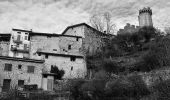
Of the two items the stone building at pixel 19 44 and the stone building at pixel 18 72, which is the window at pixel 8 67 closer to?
the stone building at pixel 18 72

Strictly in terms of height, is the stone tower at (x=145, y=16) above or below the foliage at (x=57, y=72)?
above

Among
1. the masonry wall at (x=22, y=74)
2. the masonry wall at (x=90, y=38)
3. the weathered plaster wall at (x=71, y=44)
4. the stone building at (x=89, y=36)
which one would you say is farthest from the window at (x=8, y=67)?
the stone building at (x=89, y=36)

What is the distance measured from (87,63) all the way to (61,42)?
8.72 metres

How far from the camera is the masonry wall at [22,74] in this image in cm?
3522

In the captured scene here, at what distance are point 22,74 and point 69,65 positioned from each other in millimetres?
9421

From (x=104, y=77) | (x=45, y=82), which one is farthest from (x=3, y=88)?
(x=104, y=77)

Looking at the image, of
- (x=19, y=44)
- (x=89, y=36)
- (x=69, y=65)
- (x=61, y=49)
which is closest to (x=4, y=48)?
(x=19, y=44)

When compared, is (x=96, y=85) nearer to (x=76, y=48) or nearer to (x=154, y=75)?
(x=154, y=75)

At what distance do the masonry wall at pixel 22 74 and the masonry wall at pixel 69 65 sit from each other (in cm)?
378

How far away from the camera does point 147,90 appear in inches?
978

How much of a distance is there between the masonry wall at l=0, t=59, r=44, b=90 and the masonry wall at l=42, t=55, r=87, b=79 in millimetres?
3776

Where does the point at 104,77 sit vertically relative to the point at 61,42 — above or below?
below

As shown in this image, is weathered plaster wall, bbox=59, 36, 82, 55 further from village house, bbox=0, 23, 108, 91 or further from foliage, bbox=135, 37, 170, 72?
foliage, bbox=135, 37, 170, 72

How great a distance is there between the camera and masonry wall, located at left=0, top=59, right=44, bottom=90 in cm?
3522
